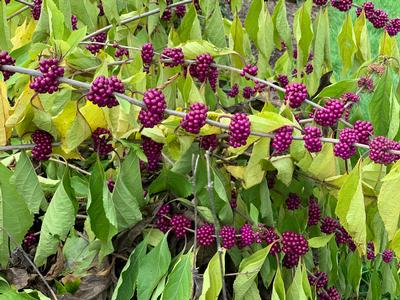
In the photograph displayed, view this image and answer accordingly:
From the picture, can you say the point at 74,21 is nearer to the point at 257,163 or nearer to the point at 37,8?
the point at 37,8

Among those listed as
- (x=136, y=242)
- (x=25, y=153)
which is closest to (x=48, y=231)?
(x=25, y=153)

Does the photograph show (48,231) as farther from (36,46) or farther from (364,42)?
(364,42)

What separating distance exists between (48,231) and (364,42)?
40.3 inches

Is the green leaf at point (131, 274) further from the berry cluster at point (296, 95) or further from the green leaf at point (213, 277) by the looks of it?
the berry cluster at point (296, 95)

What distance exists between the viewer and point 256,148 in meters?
1.32

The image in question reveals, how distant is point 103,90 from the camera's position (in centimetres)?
110

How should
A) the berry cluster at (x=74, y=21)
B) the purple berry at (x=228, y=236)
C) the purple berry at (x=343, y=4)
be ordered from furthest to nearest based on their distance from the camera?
the berry cluster at (x=74, y=21)
the purple berry at (x=343, y=4)
the purple berry at (x=228, y=236)

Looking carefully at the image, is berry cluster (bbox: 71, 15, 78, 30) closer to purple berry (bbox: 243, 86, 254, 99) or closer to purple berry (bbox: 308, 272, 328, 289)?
purple berry (bbox: 243, 86, 254, 99)

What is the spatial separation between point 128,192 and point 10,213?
24cm

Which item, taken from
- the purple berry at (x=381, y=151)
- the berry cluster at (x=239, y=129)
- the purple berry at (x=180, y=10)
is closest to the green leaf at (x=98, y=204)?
the berry cluster at (x=239, y=129)

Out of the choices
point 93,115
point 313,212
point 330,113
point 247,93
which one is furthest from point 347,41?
point 93,115

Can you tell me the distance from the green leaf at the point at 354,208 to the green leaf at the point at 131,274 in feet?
1.60

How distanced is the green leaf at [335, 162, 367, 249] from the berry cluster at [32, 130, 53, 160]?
544 mm

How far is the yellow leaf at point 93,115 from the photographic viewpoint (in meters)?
1.29
